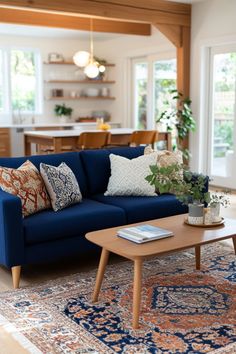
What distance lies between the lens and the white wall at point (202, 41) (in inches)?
253

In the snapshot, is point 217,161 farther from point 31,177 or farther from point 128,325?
point 128,325

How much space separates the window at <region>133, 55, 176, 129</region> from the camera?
7887mm

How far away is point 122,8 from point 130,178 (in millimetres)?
3262

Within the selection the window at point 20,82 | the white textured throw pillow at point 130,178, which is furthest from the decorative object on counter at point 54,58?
the white textured throw pillow at point 130,178

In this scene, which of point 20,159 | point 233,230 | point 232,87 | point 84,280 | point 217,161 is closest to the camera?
point 233,230

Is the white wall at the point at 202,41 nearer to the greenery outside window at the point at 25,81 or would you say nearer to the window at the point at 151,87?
the window at the point at 151,87

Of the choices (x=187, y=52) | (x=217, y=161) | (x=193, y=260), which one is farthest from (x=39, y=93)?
(x=193, y=260)

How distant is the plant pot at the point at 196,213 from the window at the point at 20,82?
617cm

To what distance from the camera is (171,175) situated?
3.11 m

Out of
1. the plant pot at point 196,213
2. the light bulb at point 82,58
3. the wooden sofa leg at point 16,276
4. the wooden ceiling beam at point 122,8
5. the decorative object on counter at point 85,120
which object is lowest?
the wooden sofa leg at point 16,276

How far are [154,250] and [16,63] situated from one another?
6841 millimetres

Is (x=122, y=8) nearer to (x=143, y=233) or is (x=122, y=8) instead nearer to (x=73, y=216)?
(x=73, y=216)

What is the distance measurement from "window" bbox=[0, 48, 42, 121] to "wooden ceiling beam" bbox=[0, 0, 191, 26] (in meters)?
2.86

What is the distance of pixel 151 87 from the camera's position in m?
8.22
